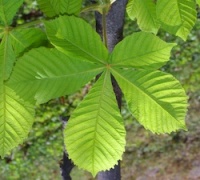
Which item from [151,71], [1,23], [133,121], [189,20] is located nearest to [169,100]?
[151,71]

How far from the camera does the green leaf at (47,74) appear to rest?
0.75m

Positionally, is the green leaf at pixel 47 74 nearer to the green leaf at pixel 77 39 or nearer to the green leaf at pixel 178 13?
the green leaf at pixel 77 39

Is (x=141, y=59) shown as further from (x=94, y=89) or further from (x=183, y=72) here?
(x=183, y=72)

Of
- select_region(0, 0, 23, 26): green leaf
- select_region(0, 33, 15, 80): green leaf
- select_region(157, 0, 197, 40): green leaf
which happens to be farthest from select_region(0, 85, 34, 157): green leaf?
select_region(157, 0, 197, 40): green leaf

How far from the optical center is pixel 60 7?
0.84 m

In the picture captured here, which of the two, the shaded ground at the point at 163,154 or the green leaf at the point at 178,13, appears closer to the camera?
the green leaf at the point at 178,13

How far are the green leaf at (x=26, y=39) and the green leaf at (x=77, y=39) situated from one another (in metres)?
0.08

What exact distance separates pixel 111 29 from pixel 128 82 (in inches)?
16.7

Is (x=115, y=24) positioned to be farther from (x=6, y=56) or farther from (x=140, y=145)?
(x=140, y=145)

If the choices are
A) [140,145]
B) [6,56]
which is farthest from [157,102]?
[140,145]

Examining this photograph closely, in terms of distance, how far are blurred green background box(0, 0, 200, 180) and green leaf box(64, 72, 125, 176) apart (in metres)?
2.10

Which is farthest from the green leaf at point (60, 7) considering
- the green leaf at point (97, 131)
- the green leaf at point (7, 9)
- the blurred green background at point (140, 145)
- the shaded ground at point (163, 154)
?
the shaded ground at point (163, 154)

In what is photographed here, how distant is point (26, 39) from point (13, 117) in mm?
164

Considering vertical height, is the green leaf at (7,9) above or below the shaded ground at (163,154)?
above
